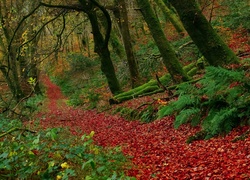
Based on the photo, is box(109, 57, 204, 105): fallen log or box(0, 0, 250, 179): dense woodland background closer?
box(0, 0, 250, 179): dense woodland background

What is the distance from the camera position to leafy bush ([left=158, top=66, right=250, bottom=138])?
232 inches

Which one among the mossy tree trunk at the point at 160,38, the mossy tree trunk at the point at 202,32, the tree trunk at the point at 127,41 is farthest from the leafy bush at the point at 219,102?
the tree trunk at the point at 127,41

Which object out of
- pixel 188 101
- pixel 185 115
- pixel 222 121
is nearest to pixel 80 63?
pixel 188 101

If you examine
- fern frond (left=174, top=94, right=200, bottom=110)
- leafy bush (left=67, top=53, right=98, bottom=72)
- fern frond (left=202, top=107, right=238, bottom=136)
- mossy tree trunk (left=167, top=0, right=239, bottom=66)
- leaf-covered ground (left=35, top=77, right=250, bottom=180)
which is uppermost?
leafy bush (left=67, top=53, right=98, bottom=72)

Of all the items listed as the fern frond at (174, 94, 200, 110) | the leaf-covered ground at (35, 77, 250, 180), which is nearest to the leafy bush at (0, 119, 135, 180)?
the leaf-covered ground at (35, 77, 250, 180)

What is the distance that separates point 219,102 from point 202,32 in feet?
6.30

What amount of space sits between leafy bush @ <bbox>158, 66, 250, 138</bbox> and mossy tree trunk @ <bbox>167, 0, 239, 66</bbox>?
879 mm

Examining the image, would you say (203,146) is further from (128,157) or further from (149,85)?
(149,85)

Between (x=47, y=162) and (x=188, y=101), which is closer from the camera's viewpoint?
(x=47, y=162)

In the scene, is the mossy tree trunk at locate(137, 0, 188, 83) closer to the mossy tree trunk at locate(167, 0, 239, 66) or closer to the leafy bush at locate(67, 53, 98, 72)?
the mossy tree trunk at locate(167, 0, 239, 66)

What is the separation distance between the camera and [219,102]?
21.7ft

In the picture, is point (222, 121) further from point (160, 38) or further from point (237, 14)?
point (237, 14)

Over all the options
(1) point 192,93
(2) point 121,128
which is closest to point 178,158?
(1) point 192,93

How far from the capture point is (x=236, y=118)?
19.7ft
